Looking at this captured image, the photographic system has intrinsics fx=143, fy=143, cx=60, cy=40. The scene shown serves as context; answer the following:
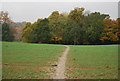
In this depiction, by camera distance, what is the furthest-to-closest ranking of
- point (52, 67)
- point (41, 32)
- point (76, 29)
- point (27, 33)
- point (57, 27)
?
1. point (27, 33)
2. point (41, 32)
3. point (57, 27)
4. point (76, 29)
5. point (52, 67)

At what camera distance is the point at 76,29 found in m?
49.2

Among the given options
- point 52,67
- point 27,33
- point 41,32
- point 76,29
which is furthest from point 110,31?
point 52,67

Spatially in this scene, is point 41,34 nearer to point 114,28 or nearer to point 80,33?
point 80,33

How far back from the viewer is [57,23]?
50844 mm

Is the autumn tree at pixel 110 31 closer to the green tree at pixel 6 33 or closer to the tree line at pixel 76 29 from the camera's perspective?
the tree line at pixel 76 29

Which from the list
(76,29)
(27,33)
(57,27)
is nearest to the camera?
(76,29)

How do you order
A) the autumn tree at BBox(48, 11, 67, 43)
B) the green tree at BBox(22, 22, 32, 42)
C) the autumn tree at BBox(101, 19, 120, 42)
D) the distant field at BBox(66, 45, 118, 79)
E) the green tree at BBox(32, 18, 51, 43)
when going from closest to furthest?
1. the distant field at BBox(66, 45, 118, 79)
2. the autumn tree at BBox(101, 19, 120, 42)
3. the autumn tree at BBox(48, 11, 67, 43)
4. the green tree at BBox(32, 18, 51, 43)
5. the green tree at BBox(22, 22, 32, 42)

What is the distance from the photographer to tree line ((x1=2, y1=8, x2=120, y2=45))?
159 ft

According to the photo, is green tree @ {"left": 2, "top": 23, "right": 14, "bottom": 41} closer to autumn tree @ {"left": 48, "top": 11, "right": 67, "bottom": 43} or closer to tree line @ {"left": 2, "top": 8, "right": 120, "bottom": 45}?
tree line @ {"left": 2, "top": 8, "right": 120, "bottom": 45}

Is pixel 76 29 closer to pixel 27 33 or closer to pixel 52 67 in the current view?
pixel 27 33

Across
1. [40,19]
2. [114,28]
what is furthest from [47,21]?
[114,28]

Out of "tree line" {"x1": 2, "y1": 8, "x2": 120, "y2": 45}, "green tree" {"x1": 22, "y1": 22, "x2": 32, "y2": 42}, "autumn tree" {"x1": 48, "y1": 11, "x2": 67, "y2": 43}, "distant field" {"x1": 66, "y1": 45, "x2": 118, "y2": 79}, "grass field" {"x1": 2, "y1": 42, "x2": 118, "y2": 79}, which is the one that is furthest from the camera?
"green tree" {"x1": 22, "y1": 22, "x2": 32, "y2": 42}

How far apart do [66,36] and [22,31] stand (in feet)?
65.5

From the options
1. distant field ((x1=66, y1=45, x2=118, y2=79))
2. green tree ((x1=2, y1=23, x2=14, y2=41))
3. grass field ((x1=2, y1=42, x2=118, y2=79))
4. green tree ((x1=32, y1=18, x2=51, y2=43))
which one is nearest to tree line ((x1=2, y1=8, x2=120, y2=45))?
green tree ((x1=32, y1=18, x2=51, y2=43))
